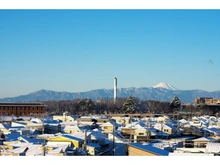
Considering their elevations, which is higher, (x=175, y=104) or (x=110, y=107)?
(x=175, y=104)

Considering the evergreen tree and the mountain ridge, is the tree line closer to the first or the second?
the evergreen tree

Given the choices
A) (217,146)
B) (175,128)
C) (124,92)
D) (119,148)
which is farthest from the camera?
(124,92)

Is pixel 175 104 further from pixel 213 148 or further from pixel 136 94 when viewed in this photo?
pixel 136 94

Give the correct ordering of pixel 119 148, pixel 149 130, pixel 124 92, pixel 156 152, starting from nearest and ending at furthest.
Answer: pixel 156 152
pixel 119 148
pixel 149 130
pixel 124 92

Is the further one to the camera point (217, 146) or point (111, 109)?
point (111, 109)

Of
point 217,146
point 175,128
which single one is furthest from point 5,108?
point 217,146

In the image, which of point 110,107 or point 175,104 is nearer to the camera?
point 175,104

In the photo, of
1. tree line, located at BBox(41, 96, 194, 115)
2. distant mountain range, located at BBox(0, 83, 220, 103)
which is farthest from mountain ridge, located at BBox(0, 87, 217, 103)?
tree line, located at BBox(41, 96, 194, 115)

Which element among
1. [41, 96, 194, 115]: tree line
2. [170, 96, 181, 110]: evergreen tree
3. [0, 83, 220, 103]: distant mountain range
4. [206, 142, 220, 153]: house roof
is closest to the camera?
[206, 142, 220, 153]: house roof

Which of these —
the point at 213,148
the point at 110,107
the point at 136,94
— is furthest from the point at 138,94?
the point at 213,148

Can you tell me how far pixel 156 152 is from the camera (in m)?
5.77

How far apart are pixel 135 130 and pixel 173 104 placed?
55.1 feet

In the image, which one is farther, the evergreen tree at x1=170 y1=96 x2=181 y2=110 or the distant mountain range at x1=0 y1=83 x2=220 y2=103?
the distant mountain range at x1=0 y1=83 x2=220 y2=103

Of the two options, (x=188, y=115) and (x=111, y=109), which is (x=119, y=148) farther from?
(x=111, y=109)
